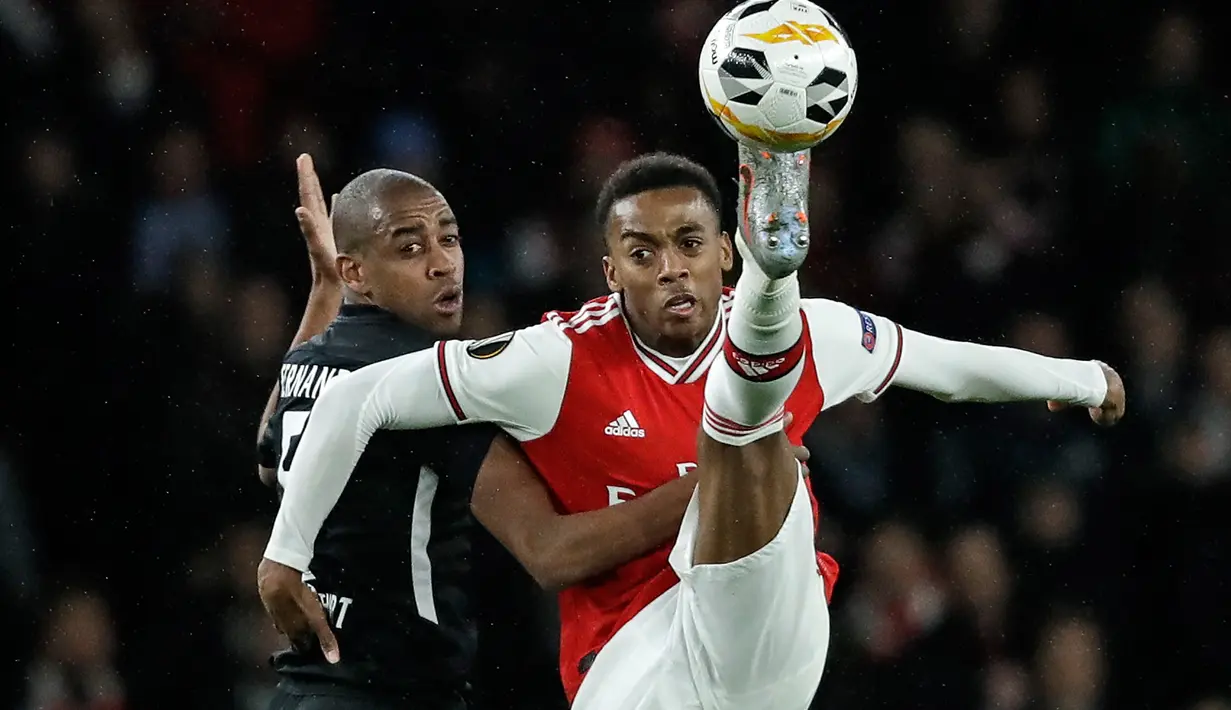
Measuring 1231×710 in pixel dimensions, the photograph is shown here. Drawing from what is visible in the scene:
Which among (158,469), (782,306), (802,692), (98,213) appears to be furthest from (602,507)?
(98,213)

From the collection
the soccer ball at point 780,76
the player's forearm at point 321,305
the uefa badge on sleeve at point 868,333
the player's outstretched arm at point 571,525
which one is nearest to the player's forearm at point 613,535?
the player's outstretched arm at point 571,525

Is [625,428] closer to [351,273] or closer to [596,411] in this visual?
[596,411]

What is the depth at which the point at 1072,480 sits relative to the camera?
6.21 metres

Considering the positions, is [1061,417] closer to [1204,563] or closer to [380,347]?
[1204,563]

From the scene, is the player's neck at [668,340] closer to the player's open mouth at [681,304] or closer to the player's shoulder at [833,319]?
the player's open mouth at [681,304]

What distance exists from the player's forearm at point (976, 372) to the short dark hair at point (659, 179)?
22.9 inches

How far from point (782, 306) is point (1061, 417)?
3669 mm

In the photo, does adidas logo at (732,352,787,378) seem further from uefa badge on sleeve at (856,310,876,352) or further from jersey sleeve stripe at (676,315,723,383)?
uefa badge on sleeve at (856,310,876,352)

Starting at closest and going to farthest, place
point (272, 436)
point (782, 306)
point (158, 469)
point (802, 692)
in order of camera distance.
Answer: point (782, 306) < point (802, 692) < point (272, 436) < point (158, 469)

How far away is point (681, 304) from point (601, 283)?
282 centimetres

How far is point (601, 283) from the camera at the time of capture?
251 inches

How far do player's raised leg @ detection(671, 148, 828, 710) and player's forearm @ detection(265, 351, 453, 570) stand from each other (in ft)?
2.14

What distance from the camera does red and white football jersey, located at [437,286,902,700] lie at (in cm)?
348

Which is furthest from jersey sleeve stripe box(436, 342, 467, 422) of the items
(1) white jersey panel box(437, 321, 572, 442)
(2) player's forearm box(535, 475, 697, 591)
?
(2) player's forearm box(535, 475, 697, 591)
